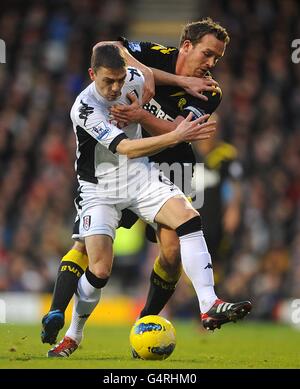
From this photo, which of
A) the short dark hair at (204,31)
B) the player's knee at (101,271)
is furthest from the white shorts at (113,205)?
the short dark hair at (204,31)

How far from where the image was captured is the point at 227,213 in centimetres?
1085

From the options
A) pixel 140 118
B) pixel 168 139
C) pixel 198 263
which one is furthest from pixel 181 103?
pixel 198 263

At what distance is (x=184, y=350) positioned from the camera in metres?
7.85

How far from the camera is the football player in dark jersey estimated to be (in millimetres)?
6793

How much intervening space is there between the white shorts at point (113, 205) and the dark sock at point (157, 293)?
60 centimetres

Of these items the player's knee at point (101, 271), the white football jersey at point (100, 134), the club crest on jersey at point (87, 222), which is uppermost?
the white football jersey at point (100, 134)

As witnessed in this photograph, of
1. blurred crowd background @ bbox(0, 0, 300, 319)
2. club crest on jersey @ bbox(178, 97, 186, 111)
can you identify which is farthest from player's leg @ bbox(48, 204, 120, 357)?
blurred crowd background @ bbox(0, 0, 300, 319)

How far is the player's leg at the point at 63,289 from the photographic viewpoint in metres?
6.61

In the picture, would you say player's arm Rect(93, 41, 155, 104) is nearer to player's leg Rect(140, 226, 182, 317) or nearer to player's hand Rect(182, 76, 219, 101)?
player's hand Rect(182, 76, 219, 101)

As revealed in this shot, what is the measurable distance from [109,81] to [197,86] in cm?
86

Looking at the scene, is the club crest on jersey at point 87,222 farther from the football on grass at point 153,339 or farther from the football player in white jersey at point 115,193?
the football on grass at point 153,339

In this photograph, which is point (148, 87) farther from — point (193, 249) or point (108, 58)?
point (193, 249)

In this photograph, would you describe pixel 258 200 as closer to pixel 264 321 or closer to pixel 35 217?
pixel 264 321

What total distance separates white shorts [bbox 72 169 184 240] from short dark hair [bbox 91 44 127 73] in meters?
0.91
